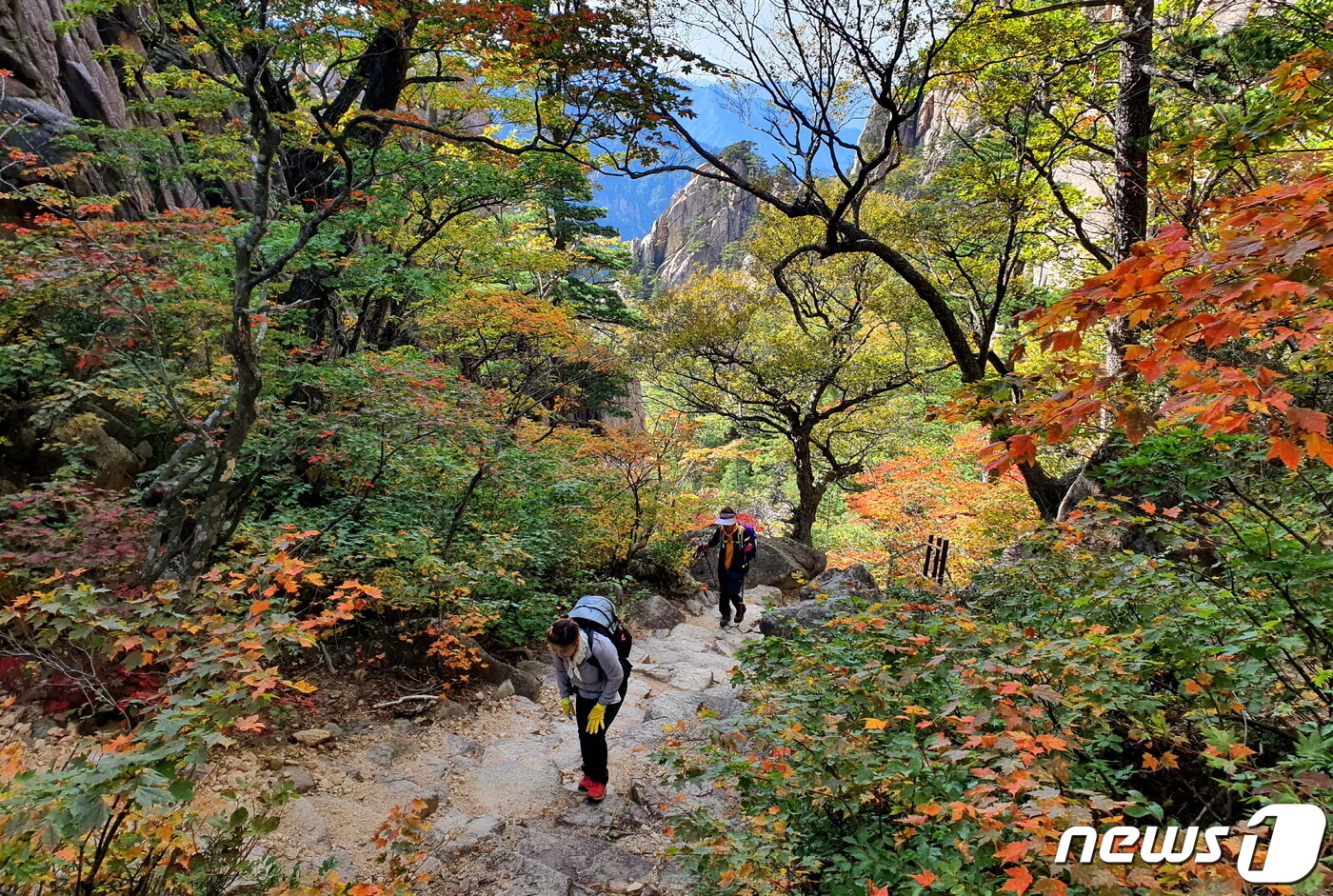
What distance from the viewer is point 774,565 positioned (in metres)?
12.8

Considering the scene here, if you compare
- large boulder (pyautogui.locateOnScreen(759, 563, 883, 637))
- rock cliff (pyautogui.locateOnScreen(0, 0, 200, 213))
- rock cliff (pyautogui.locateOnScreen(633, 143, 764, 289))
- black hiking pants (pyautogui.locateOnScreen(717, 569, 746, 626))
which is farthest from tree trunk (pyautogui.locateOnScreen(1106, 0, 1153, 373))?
rock cliff (pyautogui.locateOnScreen(633, 143, 764, 289))

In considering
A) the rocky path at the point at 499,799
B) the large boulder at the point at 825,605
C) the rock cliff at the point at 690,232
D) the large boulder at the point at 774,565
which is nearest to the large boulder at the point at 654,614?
the large boulder at the point at 825,605

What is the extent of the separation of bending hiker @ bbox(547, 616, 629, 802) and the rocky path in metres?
0.28

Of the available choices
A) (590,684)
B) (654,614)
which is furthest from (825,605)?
(654,614)

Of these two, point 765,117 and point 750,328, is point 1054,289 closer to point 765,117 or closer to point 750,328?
point 750,328

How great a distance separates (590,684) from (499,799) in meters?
1.05

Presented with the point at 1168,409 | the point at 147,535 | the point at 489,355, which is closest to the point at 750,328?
the point at 489,355

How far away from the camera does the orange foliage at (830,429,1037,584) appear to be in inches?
425

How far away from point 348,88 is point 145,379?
5205mm

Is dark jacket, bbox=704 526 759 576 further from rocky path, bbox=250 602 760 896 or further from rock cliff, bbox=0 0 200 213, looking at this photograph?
rock cliff, bbox=0 0 200 213

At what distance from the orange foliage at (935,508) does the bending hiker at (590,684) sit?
729 cm

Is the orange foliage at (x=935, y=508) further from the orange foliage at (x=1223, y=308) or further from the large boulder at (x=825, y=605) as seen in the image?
the orange foliage at (x=1223, y=308)

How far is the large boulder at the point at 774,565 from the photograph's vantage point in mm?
12086

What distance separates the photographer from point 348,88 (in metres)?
8.30
